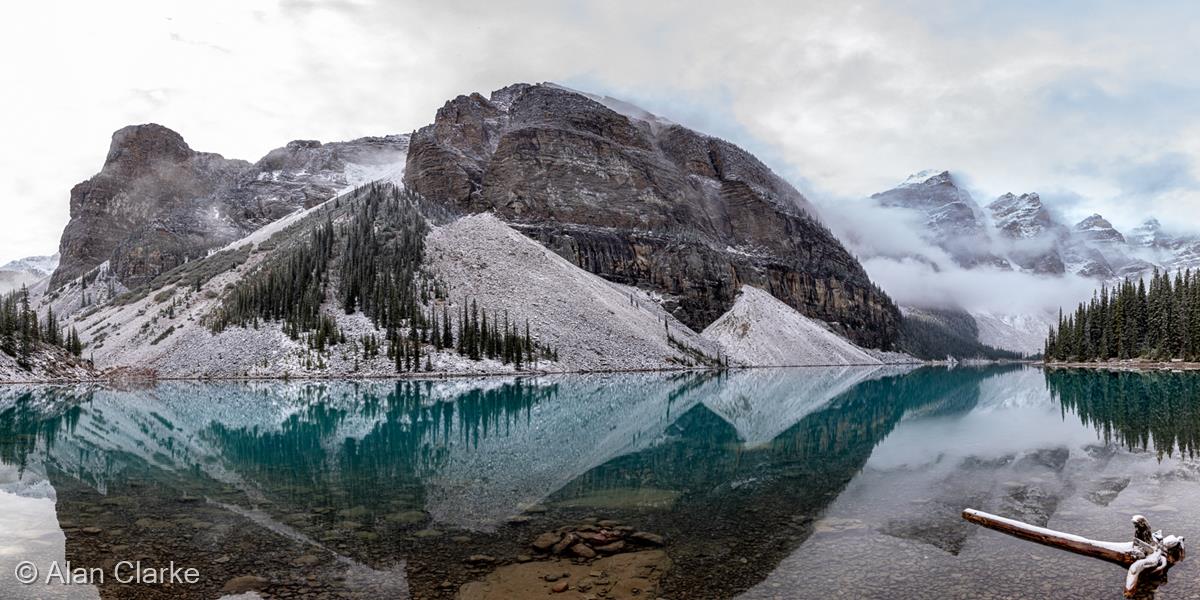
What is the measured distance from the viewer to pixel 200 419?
42.4 metres

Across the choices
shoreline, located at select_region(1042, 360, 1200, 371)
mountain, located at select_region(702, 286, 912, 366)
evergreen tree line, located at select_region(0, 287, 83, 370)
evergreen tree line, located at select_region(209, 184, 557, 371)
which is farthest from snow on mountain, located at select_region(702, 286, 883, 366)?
evergreen tree line, located at select_region(0, 287, 83, 370)

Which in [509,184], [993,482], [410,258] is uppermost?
[509,184]

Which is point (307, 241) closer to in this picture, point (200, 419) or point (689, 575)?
point (200, 419)

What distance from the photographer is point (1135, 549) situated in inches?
526

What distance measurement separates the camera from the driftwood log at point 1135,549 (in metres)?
12.6

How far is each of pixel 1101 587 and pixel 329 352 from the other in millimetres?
95534

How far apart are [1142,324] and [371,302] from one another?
131 metres

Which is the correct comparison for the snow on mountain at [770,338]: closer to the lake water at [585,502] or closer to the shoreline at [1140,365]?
the shoreline at [1140,365]

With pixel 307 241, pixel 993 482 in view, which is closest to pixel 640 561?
pixel 993 482

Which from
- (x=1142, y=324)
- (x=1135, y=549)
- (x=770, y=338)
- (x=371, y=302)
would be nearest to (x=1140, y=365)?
(x=1142, y=324)

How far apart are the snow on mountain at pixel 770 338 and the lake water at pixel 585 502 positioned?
122887 mm

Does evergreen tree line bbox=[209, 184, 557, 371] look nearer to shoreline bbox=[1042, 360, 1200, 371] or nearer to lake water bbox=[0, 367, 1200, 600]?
lake water bbox=[0, 367, 1200, 600]

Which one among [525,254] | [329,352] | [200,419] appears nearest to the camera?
[200,419]

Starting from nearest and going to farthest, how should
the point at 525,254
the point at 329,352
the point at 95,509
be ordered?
the point at 95,509
the point at 329,352
the point at 525,254
